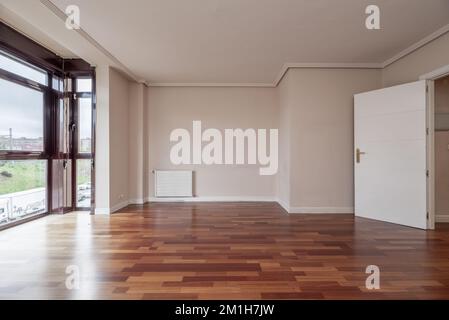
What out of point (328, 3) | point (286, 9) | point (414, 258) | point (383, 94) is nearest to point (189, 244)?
point (414, 258)

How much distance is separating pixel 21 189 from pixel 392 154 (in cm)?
576

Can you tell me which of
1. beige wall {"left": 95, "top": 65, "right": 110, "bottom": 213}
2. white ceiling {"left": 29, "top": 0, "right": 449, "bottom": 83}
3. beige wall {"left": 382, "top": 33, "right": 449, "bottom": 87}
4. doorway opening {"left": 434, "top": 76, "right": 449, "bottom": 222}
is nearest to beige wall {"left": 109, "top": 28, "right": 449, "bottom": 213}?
beige wall {"left": 382, "top": 33, "right": 449, "bottom": 87}

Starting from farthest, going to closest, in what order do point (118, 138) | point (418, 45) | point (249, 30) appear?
point (118, 138) → point (418, 45) → point (249, 30)

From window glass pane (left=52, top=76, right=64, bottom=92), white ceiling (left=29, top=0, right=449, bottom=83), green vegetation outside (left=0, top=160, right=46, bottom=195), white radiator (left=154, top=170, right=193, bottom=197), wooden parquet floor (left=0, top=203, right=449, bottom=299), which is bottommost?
wooden parquet floor (left=0, top=203, right=449, bottom=299)

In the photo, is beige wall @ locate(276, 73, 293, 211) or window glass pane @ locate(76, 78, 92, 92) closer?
beige wall @ locate(276, 73, 293, 211)

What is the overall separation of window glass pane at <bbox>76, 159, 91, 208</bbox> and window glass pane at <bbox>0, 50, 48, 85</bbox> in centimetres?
153

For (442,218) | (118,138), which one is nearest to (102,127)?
(118,138)

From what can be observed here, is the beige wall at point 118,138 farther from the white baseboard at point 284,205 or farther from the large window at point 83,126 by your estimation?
the white baseboard at point 284,205

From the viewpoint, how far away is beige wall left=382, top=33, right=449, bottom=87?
3510 millimetres

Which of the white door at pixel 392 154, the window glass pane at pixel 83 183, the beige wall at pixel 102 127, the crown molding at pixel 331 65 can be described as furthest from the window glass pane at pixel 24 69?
the white door at pixel 392 154

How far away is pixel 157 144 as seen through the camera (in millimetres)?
5914

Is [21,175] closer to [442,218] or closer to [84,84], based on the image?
[84,84]

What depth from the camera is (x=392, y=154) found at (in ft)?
13.4

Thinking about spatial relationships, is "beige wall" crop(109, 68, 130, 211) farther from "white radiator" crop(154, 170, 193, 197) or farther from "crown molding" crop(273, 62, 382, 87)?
"crown molding" crop(273, 62, 382, 87)
